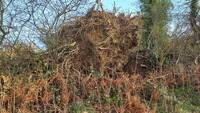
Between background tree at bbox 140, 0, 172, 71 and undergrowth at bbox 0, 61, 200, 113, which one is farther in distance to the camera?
background tree at bbox 140, 0, 172, 71

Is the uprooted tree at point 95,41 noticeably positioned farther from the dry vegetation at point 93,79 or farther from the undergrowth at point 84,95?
the undergrowth at point 84,95

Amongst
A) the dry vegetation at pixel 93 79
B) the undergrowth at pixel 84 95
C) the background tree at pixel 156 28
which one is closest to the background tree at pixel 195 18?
the background tree at pixel 156 28

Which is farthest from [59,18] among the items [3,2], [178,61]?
[178,61]

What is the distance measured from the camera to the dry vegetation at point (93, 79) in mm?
7543

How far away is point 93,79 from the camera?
877cm

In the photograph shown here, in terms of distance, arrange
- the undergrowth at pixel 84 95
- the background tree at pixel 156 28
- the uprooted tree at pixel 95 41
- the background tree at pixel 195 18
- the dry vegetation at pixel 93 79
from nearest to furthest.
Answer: the undergrowth at pixel 84 95 → the dry vegetation at pixel 93 79 → the uprooted tree at pixel 95 41 → the background tree at pixel 156 28 → the background tree at pixel 195 18

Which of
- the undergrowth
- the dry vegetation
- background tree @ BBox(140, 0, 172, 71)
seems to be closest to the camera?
the undergrowth

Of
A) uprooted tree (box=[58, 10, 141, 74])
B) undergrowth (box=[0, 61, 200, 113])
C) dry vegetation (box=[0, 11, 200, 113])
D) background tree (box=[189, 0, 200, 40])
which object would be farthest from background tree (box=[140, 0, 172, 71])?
undergrowth (box=[0, 61, 200, 113])

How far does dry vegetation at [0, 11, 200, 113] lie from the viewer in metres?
7.54

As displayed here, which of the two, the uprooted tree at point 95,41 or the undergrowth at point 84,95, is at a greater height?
the uprooted tree at point 95,41

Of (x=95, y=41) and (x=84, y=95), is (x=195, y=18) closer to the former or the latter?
(x=95, y=41)

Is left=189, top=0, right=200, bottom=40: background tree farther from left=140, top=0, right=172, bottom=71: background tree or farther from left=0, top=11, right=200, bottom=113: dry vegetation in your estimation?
left=0, top=11, right=200, bottom=113: dry vegetation

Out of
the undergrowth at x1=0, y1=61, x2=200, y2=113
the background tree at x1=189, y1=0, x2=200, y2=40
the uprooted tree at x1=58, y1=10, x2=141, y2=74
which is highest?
the background tree at x1=189, y1=0, x2=200, y2=40

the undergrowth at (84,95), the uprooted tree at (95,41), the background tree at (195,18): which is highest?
the background tree at (195,18)
